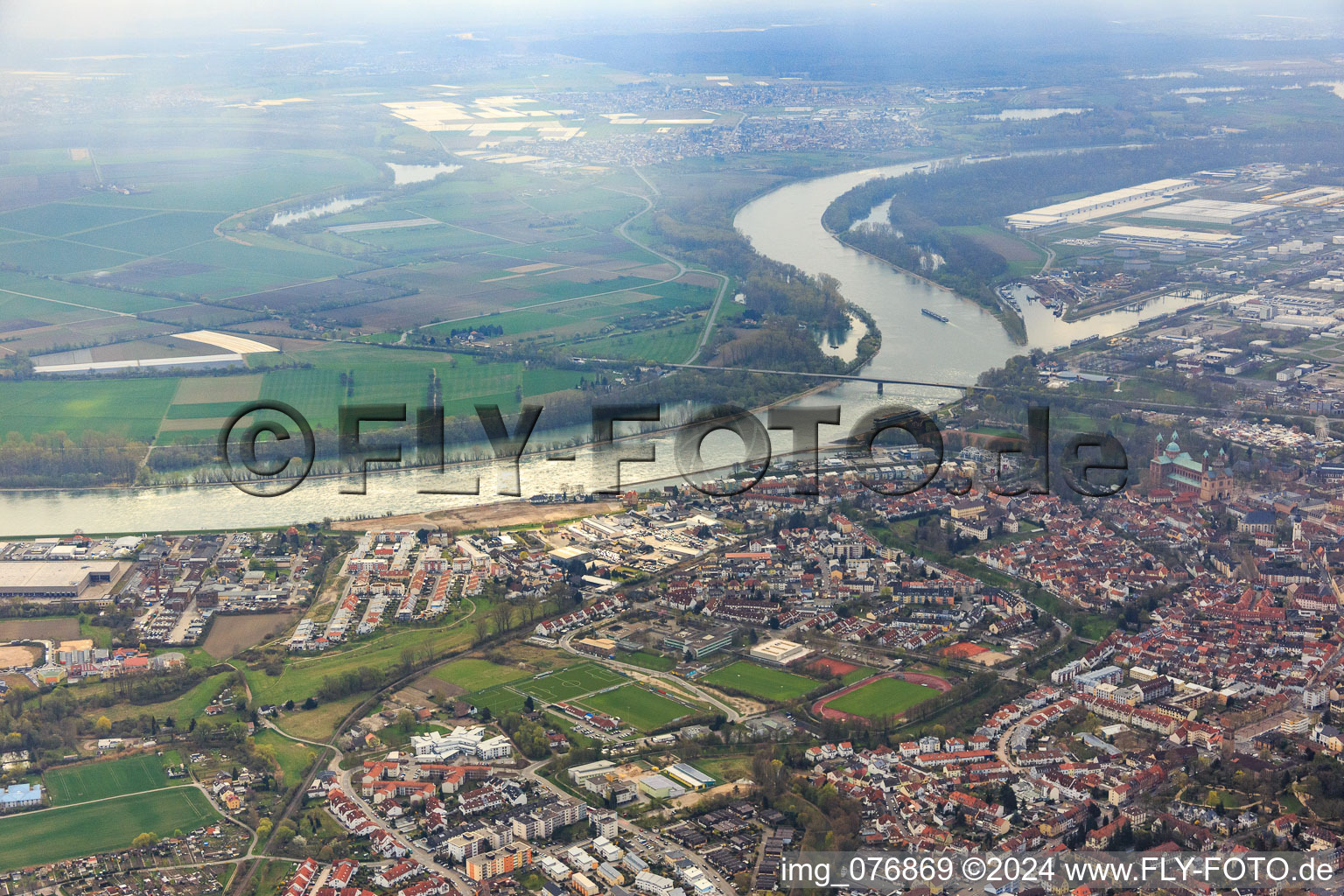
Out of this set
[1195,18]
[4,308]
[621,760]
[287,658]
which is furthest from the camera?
[1195,18]

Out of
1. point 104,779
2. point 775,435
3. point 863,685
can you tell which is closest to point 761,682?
point 863,685

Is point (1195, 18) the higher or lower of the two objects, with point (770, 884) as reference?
higher

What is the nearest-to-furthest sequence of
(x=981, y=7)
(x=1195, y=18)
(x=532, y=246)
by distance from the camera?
(x=532, y=246)
(x=1195, y=18)
(x=981, y=7)

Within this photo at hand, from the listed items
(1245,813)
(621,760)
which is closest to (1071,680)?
(1245,813)

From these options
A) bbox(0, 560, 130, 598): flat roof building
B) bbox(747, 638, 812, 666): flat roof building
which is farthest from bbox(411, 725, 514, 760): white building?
bbox(0, 560, 130, 598): flat roof building

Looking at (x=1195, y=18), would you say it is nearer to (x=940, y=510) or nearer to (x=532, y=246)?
(x=532, y=246)

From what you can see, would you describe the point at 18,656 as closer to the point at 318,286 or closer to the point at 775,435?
the point at 775,435

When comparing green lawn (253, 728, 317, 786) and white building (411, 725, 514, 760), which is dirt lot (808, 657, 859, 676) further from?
green lawn (253, 728, 317, 786)

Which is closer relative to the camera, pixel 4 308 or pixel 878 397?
pixel 878 397
